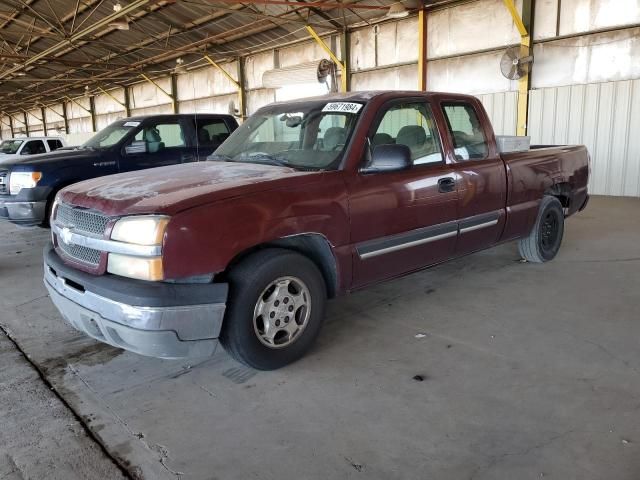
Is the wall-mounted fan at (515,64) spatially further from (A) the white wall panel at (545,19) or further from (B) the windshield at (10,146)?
(B) the windshield at (10,146)

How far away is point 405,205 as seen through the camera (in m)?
3.68

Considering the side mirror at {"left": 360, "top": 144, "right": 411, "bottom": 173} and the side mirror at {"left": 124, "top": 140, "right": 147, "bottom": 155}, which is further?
the side mirror at {"left": 124, "top": 140, "right": 147, "bottom": 155}

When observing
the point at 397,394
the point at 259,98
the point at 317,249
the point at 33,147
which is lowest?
Answer: the point at 397,394

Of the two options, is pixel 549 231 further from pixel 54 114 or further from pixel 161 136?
pixel 54 114

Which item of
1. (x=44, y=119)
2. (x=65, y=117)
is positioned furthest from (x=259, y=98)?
(x=44, y=119)

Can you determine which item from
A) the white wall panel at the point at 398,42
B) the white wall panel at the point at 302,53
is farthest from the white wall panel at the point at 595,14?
the white wall panel at the point at 302,53

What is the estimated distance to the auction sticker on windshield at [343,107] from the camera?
3.68 meters

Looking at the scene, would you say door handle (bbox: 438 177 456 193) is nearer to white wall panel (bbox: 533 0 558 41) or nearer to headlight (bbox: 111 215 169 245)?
headlight (bbox: 111 215 169 245)

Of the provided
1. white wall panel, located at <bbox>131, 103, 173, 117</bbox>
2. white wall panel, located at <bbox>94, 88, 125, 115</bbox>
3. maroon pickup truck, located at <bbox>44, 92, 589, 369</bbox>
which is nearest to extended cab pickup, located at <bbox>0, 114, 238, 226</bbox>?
maroon pickup truck, located at <bbox>44, 92, 589, 369</bbox>

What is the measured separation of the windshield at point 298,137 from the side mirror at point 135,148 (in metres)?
3.71

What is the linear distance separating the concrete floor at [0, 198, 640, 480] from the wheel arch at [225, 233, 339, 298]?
1.62 ft

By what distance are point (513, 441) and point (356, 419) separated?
0.76m

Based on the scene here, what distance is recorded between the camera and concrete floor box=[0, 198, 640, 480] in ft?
7.51

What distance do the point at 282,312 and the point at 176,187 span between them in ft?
3.20
